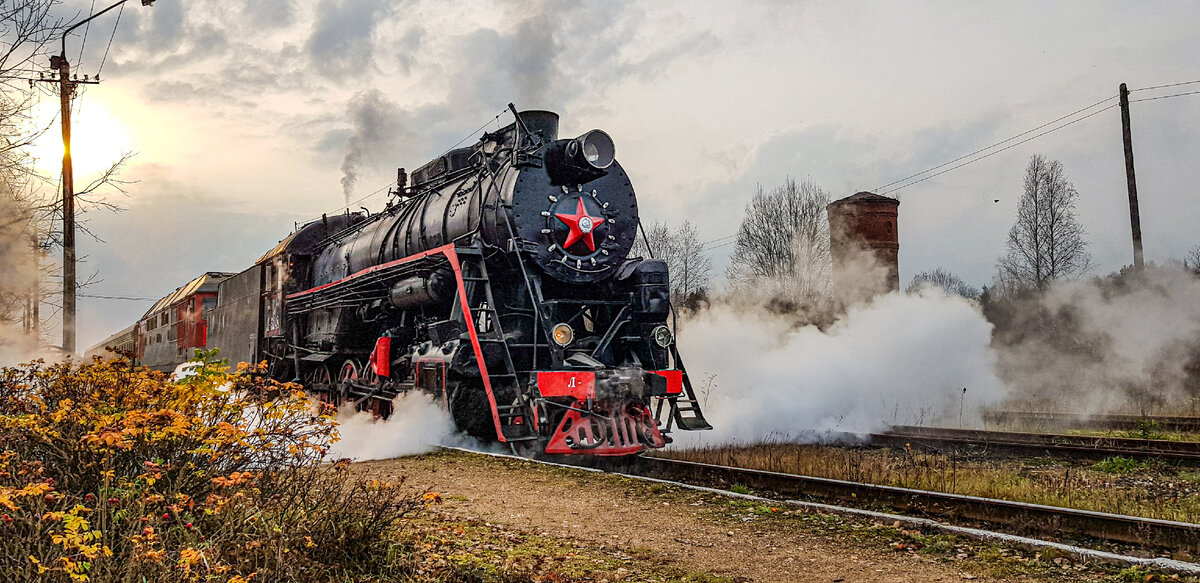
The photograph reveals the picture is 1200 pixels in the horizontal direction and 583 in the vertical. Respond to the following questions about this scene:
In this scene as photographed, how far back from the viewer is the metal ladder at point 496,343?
29.5 ft

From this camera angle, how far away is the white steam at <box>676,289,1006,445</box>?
1360cm

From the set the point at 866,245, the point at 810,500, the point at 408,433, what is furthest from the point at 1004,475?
the point at 866,245

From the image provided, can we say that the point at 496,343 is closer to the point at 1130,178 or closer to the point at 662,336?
the point at 662,336

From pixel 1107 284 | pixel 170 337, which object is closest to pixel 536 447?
pixel 1107 284

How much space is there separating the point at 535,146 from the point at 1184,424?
10247 millimetres

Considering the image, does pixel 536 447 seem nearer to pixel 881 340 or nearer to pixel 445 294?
pixel 445 294

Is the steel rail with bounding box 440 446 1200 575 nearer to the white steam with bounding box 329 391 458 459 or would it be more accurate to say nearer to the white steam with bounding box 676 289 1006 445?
the white steam with bounding box 329 391 458 459

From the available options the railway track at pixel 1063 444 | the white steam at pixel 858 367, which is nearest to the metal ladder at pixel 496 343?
the white steam at pixel 858 367

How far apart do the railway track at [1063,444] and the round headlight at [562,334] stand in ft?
14.7

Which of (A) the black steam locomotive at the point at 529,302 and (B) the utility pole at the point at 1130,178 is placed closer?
(A) the black steam locomotive at the point at 529,302

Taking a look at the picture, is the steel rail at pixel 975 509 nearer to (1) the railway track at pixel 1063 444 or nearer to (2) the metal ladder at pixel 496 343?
(2) the metal ladder at pixel 496 343

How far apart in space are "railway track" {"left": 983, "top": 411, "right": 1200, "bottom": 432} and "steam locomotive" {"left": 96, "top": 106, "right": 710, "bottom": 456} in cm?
663

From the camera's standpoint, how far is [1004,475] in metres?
8.43

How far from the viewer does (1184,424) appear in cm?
1193
